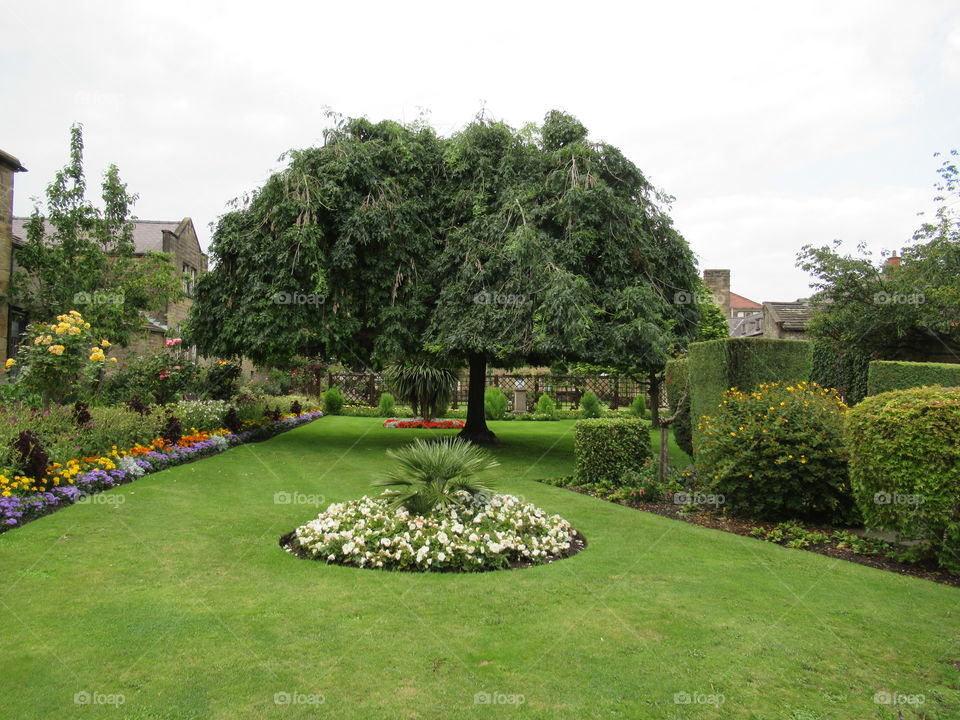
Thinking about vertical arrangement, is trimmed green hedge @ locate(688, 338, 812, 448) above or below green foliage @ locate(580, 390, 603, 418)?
above

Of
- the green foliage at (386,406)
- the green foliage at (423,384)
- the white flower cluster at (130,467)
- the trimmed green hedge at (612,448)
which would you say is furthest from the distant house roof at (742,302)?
the white flower cluster at (130,467)

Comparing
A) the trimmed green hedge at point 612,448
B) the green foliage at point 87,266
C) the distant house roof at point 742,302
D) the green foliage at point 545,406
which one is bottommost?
the green foliage at point 545,406

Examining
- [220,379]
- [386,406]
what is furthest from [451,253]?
[386,406]

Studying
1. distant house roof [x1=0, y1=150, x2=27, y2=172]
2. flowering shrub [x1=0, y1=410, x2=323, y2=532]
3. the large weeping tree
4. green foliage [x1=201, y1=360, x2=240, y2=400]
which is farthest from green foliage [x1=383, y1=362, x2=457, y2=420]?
distant house roof [x1=0, y1=150, x2=27, y2=172]

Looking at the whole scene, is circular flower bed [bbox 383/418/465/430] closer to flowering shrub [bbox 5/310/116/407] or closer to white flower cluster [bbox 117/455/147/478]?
flowering shrub [bbox 5/310/116/407]

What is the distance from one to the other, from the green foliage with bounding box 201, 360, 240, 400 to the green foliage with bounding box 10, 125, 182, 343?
283 cm

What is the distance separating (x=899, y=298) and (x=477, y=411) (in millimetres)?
13158

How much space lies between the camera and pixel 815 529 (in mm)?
7527

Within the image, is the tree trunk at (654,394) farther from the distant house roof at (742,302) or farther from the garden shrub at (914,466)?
the distant house roof at (742,302)

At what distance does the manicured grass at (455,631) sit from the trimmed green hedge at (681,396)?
5.64 metres

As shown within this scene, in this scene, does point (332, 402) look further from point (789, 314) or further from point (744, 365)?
point (789, 314)

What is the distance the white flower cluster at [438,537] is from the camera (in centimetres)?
596

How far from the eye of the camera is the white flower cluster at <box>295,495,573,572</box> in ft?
19.6

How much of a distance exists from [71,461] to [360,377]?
1986 cm
